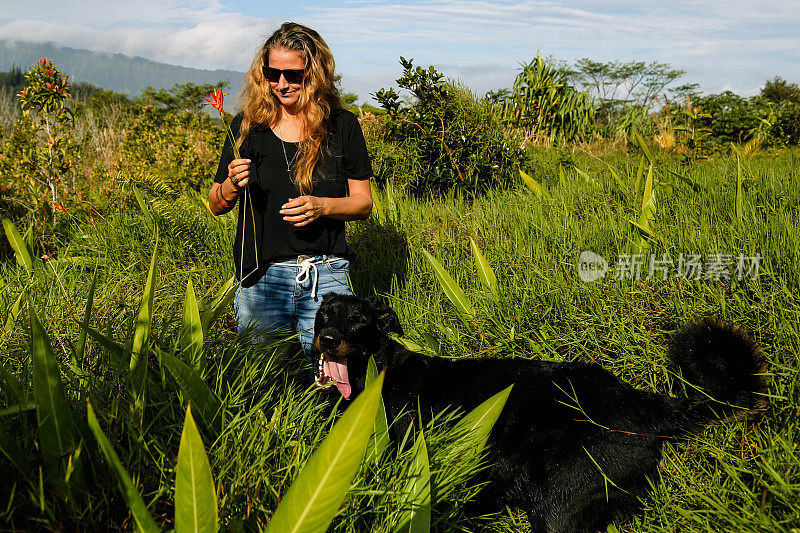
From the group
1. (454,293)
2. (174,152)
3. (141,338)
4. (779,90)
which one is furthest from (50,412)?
(779,90)

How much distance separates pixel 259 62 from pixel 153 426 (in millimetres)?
2099

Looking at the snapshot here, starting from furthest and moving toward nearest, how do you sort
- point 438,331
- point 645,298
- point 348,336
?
point 438,331 → point 645,298 → point 348,336

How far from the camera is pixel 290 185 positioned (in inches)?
115

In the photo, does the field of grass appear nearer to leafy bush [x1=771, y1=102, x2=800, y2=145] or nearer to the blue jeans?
the blue jeans

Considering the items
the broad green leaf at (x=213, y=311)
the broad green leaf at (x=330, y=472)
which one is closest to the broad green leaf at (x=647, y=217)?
the broad green leaf at (x=213, y=311)

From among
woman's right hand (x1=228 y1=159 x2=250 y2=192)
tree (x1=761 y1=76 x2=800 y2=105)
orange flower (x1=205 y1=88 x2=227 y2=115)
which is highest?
tree (x1=761 y1=76 x2=800 y2=105)

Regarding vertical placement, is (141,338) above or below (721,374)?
above

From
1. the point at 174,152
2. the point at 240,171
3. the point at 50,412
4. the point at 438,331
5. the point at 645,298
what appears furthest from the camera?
the point at 174,152

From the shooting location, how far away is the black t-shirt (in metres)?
2.91

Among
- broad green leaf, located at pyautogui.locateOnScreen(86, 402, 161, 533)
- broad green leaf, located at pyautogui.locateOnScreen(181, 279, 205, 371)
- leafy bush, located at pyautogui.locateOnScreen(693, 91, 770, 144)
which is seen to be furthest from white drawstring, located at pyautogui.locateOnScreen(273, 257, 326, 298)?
leafy bush, located at pyautogui.locateOnScreen(693, 91, 770, 144)

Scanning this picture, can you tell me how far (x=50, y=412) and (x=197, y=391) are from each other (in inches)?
15.8

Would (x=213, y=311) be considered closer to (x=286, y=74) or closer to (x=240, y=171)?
(x=240, y=171)

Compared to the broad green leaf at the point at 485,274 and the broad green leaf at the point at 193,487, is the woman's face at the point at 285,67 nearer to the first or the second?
the broad green leaf at the point at 485,274

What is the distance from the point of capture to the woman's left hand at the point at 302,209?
8.33 ft
